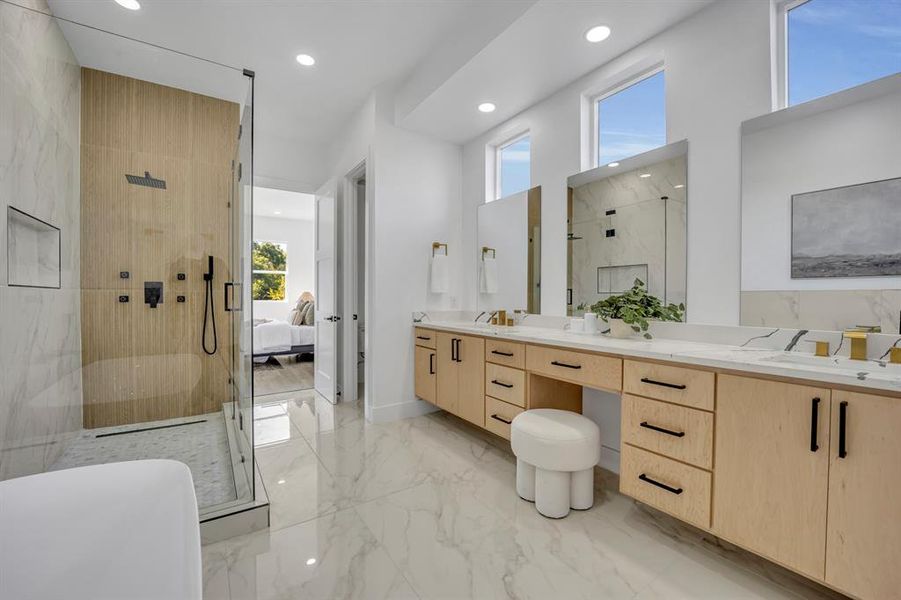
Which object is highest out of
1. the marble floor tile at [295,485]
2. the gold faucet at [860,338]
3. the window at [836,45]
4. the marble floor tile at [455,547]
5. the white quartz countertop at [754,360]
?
the window at [836,45]

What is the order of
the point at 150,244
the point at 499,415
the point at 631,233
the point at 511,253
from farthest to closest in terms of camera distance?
the point at 511,253 → the point at 150,244 → the point at 499,415 → the point at 631,233

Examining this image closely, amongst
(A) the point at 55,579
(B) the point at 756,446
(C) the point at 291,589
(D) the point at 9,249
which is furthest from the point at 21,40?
(B) the point at 756,446

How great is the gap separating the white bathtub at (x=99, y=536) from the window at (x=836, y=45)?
2.77 metres

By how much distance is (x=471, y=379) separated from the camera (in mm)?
2707

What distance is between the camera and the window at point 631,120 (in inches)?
88.1

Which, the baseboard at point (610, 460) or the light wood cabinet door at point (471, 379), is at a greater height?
the light wood cabinet door at point (471, 379)

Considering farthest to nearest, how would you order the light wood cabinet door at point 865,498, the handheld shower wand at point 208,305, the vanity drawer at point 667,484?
1. the handheld shower wand at point 208,305
2. the vanity drawer at point 667,484
3. the light wood cabinet door at point 865,498

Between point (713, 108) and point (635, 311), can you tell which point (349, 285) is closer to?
point (635, 311)

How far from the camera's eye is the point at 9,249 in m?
1.72

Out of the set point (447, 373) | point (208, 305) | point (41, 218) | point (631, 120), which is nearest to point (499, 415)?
point (447, 373)

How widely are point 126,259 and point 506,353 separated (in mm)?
2705

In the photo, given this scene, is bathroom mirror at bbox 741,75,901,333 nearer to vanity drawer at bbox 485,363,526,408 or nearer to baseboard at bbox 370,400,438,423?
vanity drawer at bbox 485,363,526,408

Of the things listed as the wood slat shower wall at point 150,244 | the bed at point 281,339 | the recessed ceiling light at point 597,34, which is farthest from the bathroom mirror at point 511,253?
the bed at point 281,339

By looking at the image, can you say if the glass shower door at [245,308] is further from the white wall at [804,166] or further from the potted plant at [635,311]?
the white wall at [804,166]
